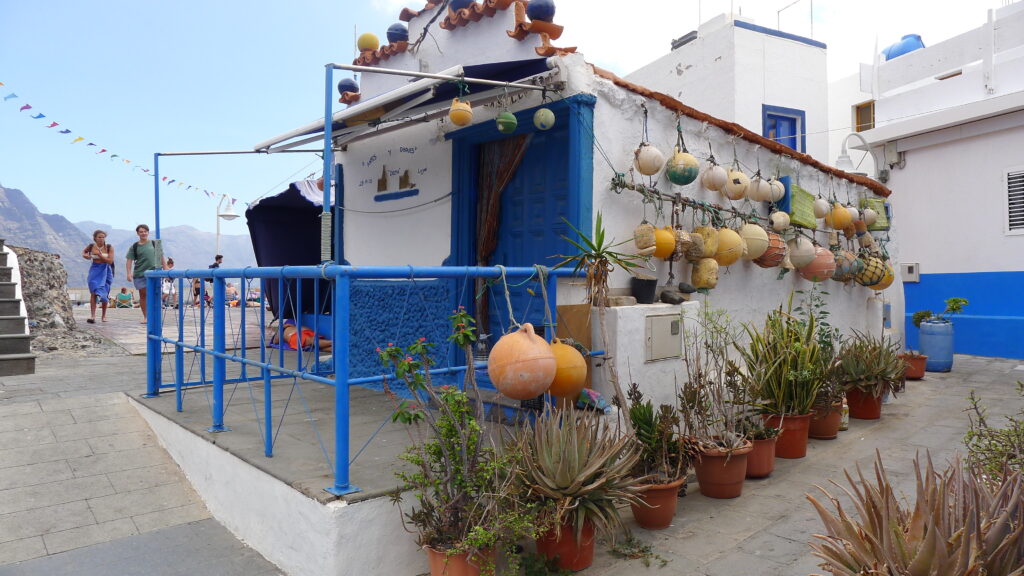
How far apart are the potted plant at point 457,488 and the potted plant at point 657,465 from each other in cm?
90

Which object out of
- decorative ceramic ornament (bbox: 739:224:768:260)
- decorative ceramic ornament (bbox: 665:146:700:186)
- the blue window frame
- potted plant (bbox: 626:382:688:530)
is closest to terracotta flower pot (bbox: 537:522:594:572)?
potted plant (bbox: 626:382:688:530)

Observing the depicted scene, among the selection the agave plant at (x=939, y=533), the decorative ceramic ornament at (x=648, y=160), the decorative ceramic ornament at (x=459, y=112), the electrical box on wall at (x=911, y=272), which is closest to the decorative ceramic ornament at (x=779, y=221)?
the decorative ceramic ornament at (x=648, y=160)

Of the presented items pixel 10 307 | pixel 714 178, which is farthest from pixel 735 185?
pixel 10 307

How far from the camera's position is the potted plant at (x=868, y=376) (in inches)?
241

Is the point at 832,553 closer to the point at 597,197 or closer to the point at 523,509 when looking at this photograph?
the point at 523,509

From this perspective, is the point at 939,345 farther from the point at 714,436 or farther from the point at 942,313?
the point at 714,436

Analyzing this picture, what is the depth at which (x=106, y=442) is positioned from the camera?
4.82 m

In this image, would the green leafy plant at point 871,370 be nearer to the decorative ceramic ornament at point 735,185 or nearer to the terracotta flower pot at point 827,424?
the terracotta flower pot at point 827,424

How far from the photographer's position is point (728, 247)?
577 centimetres

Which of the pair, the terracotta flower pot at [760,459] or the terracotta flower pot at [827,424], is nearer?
the terracotta flower pot at [760,459]

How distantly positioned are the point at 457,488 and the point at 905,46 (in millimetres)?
15329

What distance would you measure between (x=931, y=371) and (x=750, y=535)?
7.34 metres

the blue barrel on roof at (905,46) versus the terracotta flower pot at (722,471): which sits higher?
the blue barrel on roof at (905,46)

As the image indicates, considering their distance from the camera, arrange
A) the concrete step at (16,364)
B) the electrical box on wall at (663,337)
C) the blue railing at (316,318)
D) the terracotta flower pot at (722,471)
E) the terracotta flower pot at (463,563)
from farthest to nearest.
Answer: the concrete step at (16,364) < the electrical box on wall at (663,337) < the terracotta flower pot at (722,471) < the blue railing at (316,318) < the terracotta flower pot at (463,563)
